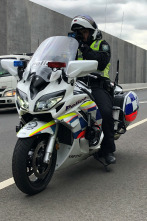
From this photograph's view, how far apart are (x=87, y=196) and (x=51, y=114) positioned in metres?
0.91

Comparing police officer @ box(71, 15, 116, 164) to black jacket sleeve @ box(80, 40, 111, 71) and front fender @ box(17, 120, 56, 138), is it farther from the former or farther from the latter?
front fender @ box(17, 120, 56, 138)

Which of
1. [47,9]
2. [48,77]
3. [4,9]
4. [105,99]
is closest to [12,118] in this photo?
[105,99]

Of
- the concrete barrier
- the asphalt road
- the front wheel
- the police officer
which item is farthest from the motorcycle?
the concrete barrier

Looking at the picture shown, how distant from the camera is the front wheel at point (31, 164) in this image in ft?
12.3

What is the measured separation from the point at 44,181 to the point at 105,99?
4.37 feet

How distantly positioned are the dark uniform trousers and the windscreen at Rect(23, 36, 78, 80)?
Result: 0.79 metres

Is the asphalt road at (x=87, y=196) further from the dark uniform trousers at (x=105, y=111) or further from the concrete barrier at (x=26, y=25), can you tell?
the concrete barrier at (x=26, y=25)

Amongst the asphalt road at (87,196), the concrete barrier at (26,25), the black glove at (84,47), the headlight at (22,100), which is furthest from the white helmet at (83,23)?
the concrete barrier at (26,25)

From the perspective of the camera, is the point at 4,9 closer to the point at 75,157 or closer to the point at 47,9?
the point at 47,9

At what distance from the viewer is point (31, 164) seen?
386cm

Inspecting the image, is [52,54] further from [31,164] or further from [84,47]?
[31,164]

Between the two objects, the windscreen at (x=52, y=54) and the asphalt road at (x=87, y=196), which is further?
the windscreen at (x=52, y=54)

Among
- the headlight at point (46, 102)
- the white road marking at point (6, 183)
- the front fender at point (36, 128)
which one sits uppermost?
the headlight at point (46, 102)

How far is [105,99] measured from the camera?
484cm
